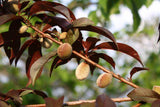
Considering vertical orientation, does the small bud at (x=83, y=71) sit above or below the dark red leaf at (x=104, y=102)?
above

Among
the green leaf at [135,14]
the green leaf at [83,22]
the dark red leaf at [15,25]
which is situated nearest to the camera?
the green leaf at [83,22]

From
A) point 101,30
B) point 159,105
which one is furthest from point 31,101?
point 159,105

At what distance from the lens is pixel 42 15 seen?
76cm

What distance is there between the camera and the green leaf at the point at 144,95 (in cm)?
55

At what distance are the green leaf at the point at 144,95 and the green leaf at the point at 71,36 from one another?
0.21 m

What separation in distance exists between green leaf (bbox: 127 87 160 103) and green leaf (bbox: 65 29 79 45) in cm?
21

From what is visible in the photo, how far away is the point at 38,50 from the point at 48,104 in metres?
0.29

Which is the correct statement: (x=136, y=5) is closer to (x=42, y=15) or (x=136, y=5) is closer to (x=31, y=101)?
(x=42, y=15)

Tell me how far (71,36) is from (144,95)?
25cm

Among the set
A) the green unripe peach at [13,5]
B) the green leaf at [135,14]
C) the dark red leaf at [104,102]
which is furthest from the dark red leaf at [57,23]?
the green leaf at [135,14]

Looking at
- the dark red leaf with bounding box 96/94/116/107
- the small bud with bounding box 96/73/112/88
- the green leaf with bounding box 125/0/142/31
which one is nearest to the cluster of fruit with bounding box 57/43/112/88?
the small bud with bounding box 96/73/112/88

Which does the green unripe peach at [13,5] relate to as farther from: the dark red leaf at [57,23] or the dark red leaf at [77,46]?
the dark red leaf at [77,46]

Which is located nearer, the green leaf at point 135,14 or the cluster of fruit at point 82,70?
the cluster of fruit at point 82,70

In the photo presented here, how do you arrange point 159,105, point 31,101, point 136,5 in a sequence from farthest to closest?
point 31,101, point 136,5, point 159,105
